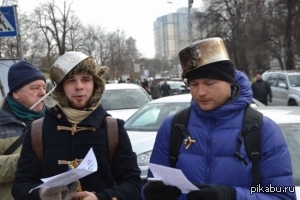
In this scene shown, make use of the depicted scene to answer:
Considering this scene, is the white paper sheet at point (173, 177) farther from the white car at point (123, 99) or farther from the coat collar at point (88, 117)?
the white car at point (123, 99)

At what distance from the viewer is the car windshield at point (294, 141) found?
358cm

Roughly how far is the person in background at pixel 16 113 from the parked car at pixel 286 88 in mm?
13317

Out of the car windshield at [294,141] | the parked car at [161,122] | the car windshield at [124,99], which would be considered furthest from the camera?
the car windshield at [124,99]

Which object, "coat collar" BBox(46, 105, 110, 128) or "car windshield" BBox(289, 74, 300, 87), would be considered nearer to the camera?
"coat collar" BBox(46, 105, 110, 128)

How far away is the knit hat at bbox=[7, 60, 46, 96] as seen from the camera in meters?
3.09

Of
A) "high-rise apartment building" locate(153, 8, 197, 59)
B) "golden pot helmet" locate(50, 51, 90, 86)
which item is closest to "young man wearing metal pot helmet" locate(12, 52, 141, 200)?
"golden pot helmet" locate(50, 51, 90, 86)

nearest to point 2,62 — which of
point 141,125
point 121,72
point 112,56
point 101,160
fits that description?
point 141,125

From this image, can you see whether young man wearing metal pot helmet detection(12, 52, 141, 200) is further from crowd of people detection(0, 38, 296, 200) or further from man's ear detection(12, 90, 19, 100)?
man's ear detection(12, 90, 19, 100)

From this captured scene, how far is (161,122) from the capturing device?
22.3ft

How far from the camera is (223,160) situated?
7.04 ft

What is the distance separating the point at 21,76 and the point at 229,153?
174 centimetres

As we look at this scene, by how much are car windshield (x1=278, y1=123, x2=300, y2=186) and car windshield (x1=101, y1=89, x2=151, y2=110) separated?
5.90 metres

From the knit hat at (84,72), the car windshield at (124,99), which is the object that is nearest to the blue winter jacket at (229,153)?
the knit hat at (84,72)

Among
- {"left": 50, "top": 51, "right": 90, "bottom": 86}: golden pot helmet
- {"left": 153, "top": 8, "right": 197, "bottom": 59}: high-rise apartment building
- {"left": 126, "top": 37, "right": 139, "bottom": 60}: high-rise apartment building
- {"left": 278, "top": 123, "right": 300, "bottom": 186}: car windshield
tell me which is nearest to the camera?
{"left": 50, "top": 51, "right": 90, "bottom": 86}: golden pot helmet
